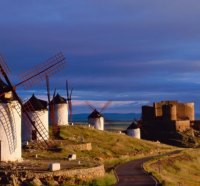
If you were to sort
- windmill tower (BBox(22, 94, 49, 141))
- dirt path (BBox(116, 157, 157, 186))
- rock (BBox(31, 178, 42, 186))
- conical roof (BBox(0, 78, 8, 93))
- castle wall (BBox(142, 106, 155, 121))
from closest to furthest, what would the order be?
rock (BBox(31, 178, 42, 186)) < dirt path (BBox(116, 157, 157, 186)) < conical roof (BBox(0, 78, 8, 93)) < windmill tower (BBox(22, 94, 49, 141)) < castle wall (BBox(142, 106, 155, 121))

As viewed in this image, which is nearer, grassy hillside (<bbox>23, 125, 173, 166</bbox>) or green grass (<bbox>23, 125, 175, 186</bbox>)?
green grass (<bbox>23, 125, 175, 186</bbox>)

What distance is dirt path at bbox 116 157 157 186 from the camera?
31812 mm

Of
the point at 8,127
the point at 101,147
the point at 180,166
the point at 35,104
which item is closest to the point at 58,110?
the point at 101,147

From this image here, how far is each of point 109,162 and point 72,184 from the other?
1799 centimetres

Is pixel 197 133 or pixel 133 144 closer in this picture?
pixel 133 144

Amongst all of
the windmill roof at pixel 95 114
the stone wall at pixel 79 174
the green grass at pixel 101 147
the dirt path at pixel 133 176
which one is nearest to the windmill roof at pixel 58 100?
the green grass at pixel 101 147

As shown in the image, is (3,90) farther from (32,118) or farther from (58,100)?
(58,100)

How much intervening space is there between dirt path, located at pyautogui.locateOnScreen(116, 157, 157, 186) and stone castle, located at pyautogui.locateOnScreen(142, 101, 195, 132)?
134 ft

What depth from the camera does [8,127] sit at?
35.7 meters

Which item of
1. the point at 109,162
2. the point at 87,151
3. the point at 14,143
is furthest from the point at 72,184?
the point at 87,151

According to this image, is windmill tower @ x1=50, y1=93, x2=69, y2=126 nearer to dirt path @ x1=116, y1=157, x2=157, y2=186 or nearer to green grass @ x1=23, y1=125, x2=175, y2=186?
green grass @ x1=23, y1=125, x2=175, y2=186

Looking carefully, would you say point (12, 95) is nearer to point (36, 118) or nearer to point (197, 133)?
point (36, 118)

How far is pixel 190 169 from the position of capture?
171 ft

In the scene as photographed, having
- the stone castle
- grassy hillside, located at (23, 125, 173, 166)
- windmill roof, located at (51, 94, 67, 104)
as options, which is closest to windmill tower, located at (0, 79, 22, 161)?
grassy hillside, located at (23, 125, 173, 166)
